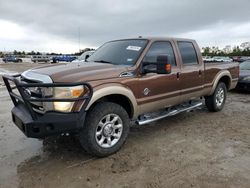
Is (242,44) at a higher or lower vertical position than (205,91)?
higher

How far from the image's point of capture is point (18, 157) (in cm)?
388

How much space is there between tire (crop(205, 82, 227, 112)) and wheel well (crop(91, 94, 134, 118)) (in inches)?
120

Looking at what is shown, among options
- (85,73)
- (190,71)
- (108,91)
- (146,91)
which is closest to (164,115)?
(146,91)

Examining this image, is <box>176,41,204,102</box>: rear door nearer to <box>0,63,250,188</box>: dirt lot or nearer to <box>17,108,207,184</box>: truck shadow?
<box>0,63,250,188</box>: dirt lot

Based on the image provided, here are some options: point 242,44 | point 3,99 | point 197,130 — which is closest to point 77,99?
point 197,130

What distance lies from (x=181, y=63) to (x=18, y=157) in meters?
3.49

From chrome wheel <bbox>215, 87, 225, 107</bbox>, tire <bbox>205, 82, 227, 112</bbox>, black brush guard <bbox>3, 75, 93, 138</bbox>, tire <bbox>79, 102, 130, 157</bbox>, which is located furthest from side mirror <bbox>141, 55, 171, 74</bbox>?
chrome wheel <bbox>215, 87, 225, 107</bbox>

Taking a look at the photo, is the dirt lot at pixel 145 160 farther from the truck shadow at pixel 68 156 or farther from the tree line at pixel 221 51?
the tree line at pixel 221 51

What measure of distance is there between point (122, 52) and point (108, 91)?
3.87 ft

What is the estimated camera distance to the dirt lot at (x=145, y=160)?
3.16 m

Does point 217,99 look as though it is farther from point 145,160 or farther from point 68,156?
point 68,156

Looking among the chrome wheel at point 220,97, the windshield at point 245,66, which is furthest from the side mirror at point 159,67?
the windshield at point 245,66

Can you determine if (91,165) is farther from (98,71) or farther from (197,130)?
(197,130)

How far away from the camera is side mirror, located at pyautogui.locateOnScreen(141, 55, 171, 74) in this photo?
151 inches
